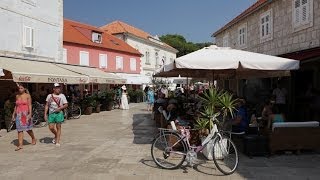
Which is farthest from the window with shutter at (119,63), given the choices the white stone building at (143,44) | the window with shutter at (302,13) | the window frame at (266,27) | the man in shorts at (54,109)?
the man in shorts at (54,109)

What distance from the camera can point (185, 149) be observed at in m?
8.45

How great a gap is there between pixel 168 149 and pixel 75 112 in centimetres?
1427

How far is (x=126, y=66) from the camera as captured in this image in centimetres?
4597

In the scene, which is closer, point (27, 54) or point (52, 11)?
point (27, 54)

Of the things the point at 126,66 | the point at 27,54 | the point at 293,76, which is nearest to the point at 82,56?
the point at 126,66

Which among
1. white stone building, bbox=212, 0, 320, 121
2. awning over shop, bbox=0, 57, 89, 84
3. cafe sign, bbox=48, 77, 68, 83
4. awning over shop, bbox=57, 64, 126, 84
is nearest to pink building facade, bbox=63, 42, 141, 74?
awning over shop, bbox=57, 64, 126, 84

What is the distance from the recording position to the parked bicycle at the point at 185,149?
27.7ft

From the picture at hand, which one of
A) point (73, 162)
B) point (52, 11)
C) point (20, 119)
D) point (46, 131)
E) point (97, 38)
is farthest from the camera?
point (97, 38)

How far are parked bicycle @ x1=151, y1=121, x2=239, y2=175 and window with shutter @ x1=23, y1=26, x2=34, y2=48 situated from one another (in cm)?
1455

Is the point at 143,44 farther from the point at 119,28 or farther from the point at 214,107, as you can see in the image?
the point at 214,107

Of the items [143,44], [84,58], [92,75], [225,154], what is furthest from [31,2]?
[143,44]

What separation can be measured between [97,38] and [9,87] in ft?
72.3

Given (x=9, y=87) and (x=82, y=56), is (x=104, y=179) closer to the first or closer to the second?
(x=9, y=87)

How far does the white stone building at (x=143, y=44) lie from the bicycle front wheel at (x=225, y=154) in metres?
39.5
